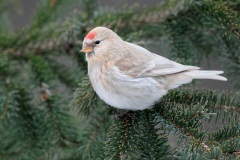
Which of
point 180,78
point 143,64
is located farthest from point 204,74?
point 143,64

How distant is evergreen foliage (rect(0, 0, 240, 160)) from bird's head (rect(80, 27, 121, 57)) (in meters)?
0.17

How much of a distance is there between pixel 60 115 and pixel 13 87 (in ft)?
1.22

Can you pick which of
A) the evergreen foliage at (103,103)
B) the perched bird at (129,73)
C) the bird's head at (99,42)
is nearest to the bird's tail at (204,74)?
the perched bird at (129,73)

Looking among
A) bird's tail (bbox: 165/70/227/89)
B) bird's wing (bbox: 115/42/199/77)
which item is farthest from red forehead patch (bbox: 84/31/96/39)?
bird's tail (bbox: 165/70/227/89)

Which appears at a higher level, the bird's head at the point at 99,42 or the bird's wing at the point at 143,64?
the bird's head at the point at 99,42

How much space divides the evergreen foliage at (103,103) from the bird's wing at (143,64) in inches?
6.1

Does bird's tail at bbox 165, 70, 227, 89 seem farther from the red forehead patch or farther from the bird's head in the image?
the red forehead patch

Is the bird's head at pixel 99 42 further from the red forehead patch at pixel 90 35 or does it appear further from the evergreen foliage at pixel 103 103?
the evergreen foliage at pixel 103 103

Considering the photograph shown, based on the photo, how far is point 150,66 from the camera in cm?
236

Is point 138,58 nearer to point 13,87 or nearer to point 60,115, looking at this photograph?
point 60,115

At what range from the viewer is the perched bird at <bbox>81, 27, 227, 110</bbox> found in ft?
7.25

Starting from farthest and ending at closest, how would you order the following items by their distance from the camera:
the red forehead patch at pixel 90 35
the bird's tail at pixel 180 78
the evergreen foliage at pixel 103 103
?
the red forehead patch at pixel 90 35, the bird's tail at pixel 180 78, the evergreen foliage at pixel 103 103

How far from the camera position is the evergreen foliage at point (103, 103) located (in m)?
1.86

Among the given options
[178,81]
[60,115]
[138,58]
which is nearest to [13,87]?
[60,115]
